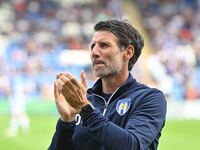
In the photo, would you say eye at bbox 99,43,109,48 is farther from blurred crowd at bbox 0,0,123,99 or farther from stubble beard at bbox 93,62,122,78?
blurred crowd at bbox 0,0,123,99

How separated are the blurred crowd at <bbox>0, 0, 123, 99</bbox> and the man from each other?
44.0ft

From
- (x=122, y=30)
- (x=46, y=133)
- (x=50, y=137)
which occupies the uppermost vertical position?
(x=46, y=133)

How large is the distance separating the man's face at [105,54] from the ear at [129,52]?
0.22ft

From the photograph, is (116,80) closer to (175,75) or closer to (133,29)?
(133,29)

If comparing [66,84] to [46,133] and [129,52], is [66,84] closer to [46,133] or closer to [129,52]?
[129,52]

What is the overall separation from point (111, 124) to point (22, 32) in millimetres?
21086

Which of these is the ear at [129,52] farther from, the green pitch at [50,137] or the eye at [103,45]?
the green pitch at [50,137]

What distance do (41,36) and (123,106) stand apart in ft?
67.9

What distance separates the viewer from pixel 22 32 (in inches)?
958

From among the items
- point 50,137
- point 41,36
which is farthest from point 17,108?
point 41,36

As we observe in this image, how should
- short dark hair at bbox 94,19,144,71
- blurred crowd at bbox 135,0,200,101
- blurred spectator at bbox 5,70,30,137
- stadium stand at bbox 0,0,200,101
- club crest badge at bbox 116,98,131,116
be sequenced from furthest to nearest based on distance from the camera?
blurred crowd at bbox 135,0,200,101
stadium stand at bbox 0,0,200,101
blurred spectator at bbox 5,70,30,137
short dark hair at bbox 94,19,144,71
club crest badge at bbox 116,98,131,116

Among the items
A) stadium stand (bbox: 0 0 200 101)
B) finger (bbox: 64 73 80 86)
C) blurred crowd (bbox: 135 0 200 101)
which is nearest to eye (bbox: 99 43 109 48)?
finger (bbox: 64 73 80 86)

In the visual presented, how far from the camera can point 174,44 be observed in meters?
24.6

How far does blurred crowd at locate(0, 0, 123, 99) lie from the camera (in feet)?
67.8
